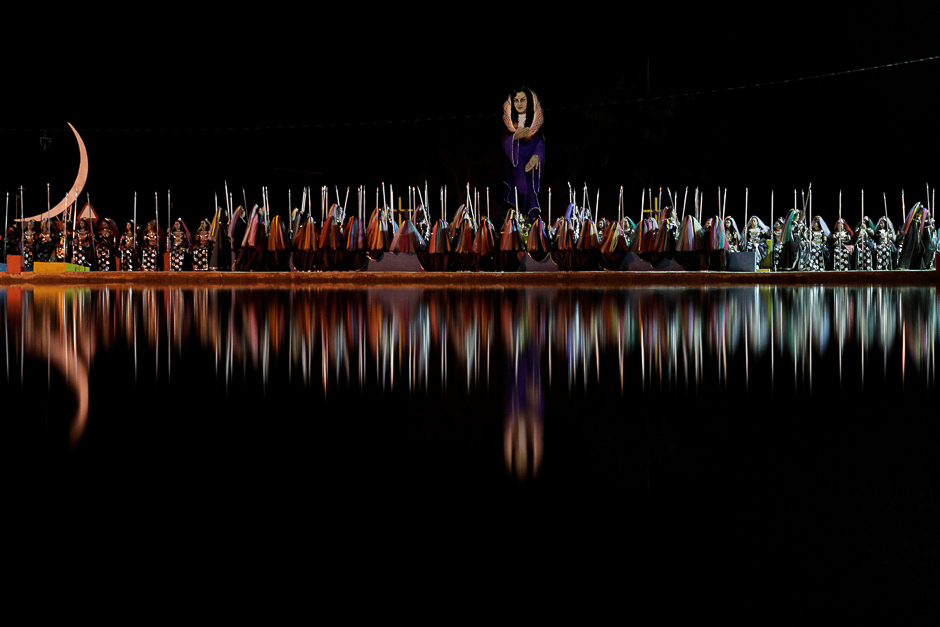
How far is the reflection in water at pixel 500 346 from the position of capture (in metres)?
1.19

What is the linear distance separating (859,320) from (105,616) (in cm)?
210

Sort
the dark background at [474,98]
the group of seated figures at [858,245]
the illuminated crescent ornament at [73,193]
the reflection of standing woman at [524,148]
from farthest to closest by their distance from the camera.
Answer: the dark background at [474,98] → the reflection of standing woman at [524,148] → the illuminated crescent ornament at [73,193] → the group of seated figures at [858,245]

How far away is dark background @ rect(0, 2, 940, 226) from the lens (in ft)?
25.9

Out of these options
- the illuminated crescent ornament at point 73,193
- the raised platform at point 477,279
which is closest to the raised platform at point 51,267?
the raised platform at point 477,279

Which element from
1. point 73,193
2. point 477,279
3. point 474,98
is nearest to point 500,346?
point 477,279

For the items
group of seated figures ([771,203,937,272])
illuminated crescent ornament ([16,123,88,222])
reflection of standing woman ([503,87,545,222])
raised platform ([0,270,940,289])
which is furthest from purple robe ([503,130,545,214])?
illuminated crescent ornament ([16,123,88,222])

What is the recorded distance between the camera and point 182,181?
879 centimetres

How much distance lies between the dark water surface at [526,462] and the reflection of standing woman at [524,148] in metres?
5.23

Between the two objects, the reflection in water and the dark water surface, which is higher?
the reflection in water

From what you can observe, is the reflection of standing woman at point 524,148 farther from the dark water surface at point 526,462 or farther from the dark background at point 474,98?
the dark water surface at point 526,462

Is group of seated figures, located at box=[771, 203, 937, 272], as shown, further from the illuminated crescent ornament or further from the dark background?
the illuminated crescent ornament

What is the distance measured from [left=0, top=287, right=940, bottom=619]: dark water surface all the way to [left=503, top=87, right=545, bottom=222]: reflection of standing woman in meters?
5.23

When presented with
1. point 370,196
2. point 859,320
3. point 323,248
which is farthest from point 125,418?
point 370,196

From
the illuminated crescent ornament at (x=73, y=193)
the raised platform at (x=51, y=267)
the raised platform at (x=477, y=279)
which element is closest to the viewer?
the raised platform at (x=477, y=279)
